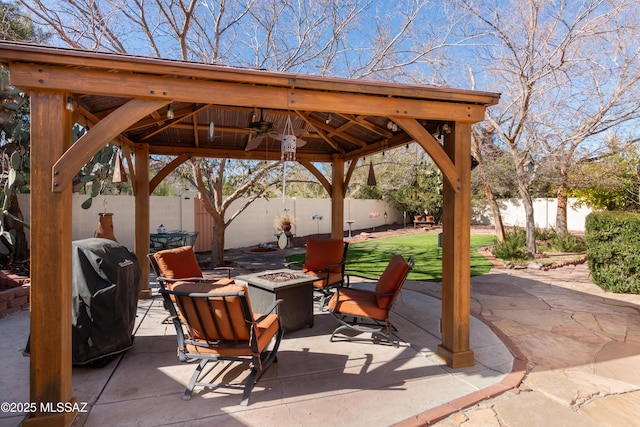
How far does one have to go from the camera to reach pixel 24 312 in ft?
16.6

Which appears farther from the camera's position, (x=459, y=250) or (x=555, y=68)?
(x=555, y=68)

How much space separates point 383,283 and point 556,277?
5.77 meters

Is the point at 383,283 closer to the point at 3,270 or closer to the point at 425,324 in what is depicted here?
the point at 425,324

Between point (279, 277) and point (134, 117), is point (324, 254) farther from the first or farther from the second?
point (134, 117)

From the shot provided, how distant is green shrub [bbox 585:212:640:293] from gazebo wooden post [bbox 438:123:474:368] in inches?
191

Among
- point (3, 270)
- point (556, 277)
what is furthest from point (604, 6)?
point (3, 270)

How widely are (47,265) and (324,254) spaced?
3.98 meters

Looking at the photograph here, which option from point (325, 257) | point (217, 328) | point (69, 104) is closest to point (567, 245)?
point (325, 257)

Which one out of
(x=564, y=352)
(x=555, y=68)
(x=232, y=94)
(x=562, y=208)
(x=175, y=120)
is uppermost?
(x=555, y=68)

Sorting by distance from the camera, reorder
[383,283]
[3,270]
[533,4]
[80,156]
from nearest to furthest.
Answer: [80,156] < [383,283] < [3,270] < [533,4]

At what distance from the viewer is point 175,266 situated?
15.8ft

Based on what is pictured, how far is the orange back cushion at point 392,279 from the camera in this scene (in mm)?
3934

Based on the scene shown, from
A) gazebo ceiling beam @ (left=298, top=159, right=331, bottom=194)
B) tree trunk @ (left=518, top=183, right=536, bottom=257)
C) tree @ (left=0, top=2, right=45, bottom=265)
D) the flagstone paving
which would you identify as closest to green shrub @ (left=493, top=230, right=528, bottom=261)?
tree trunk @ (left=518, top=183, right=536, bottom=257)

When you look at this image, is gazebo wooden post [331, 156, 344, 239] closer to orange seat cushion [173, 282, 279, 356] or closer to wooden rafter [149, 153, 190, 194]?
wooden rafter [149, 153, 190, 194]
